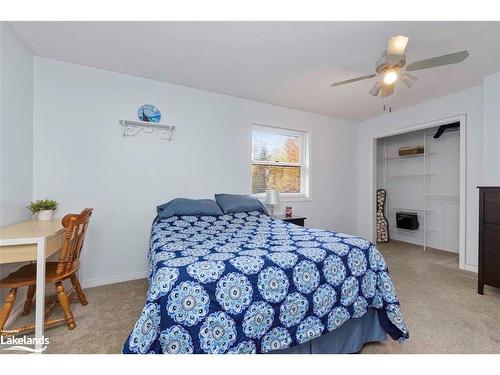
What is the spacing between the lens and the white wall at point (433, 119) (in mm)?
3086

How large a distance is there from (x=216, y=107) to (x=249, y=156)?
84 centimetres

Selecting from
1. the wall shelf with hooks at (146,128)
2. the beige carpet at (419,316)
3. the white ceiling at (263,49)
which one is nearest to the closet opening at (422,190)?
the beige carpet at (419,316)

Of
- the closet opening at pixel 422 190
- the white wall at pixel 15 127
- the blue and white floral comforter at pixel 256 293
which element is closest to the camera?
the blue and white floral comforter at pixel 256 293

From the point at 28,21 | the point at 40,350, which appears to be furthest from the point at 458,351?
the point at 28,21

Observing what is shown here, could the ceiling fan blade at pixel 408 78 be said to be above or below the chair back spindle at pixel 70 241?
above

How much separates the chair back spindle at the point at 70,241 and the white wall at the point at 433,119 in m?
4.38

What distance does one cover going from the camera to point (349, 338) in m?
1.56

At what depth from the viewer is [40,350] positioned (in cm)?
155

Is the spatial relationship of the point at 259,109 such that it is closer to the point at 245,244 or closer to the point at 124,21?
the point at 124,21

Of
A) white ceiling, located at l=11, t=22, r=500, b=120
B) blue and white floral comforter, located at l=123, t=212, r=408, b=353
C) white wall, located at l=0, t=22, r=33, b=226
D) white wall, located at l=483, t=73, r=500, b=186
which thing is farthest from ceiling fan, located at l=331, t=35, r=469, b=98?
white wall, located at l=0, t=22, r=33, b=226

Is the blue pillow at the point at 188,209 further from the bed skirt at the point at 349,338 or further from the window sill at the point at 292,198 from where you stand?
the bed skirt at the point at 349,338

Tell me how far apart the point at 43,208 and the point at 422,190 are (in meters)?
5.74

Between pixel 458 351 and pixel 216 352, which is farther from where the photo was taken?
pixel 458 351

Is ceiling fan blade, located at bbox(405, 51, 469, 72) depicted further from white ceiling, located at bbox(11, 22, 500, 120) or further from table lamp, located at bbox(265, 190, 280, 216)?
table lamp, located at bbox(265, 190, 280, 216)
